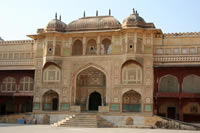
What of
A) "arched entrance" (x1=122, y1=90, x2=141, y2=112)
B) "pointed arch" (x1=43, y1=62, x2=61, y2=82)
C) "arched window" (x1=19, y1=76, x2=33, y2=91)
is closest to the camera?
"arched entrance" (x1=122, y1=90, x2=141, y2=112)

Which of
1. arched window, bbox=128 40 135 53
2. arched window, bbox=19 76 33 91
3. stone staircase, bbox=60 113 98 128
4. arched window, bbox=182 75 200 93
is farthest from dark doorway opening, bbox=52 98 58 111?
arched window, bbox=182 75 200 93

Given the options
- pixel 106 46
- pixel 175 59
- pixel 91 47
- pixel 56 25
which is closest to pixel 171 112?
pixel 175 59

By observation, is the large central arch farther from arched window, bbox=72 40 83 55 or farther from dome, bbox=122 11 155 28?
dome, bbox=122 11 155 28

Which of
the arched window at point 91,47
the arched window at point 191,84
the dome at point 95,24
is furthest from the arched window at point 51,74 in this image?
the arched window at point 191,84

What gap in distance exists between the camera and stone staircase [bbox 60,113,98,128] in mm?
20672

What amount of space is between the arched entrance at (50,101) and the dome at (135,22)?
8.29 m

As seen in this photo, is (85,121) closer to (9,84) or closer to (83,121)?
(83,121)

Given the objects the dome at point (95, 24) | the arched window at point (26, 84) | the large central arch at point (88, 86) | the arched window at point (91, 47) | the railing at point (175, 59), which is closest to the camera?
the railing at point (175, 59)

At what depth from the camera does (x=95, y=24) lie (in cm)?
2494

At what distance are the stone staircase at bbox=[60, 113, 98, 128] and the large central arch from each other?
3126mm

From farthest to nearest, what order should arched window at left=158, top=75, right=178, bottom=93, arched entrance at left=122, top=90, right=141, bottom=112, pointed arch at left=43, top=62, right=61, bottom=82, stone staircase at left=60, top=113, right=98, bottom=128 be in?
pointed arch at left=43, top=62, right=61, bottom=82 < arched window at left=158, top=75, right=178, bottom=93 < arched entrance at left=122, top=90, right=141, bottom=112 < stone staircase at left=60, top=113, right=98, bottom=128

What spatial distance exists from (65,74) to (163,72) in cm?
782

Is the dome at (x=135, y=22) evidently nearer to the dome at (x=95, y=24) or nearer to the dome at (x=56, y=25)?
the dome at (x=95, y=24)

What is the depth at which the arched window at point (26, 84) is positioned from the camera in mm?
26516
